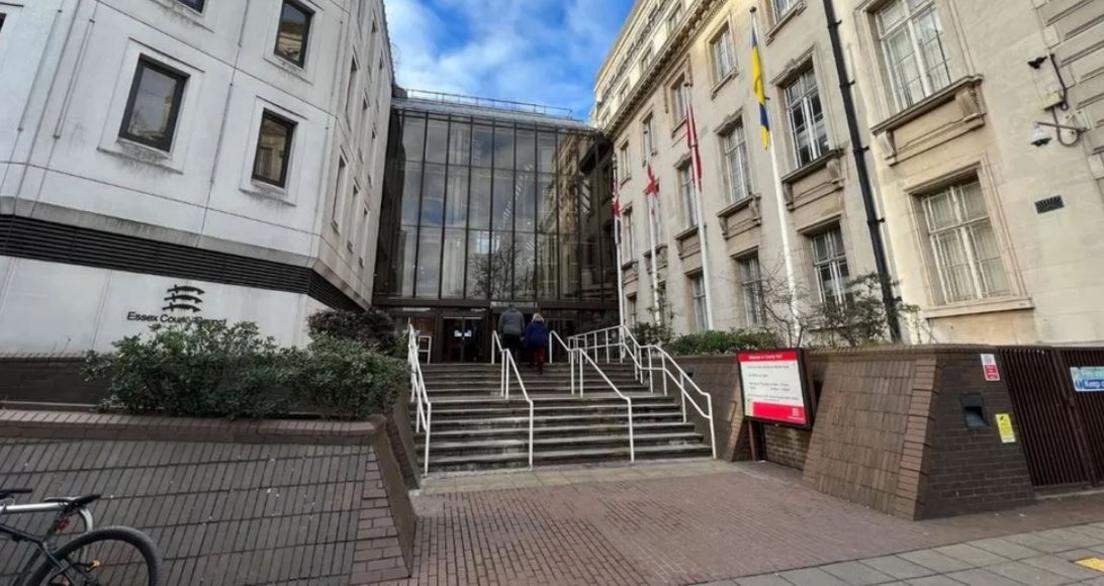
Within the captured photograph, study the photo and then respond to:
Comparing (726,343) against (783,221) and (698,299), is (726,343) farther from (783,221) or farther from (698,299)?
(698,299)

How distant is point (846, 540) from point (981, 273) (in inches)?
256

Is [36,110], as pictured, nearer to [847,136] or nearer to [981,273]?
[847,136]

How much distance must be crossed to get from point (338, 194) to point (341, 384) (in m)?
10.2

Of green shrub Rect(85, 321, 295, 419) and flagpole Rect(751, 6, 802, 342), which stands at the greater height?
flagpole Rect(751, 6, 802, 342)

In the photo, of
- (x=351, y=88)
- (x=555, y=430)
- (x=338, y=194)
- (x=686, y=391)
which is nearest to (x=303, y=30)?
(x=351, y=88)

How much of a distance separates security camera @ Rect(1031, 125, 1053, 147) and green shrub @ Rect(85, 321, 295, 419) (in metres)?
10.6

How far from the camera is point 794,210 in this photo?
1166 cm

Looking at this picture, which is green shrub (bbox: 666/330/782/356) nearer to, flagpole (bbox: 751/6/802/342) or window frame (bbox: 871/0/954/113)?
flagpole (bbox: 751/6/802/342)

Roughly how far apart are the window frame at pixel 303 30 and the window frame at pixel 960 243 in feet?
48.0

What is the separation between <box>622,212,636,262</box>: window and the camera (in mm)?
20469

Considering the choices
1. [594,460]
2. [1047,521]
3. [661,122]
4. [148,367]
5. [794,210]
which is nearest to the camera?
[148,367]

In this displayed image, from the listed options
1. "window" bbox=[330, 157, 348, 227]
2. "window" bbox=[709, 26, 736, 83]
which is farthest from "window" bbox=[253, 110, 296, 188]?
"window" bbox=[709, 26, 736, 83]

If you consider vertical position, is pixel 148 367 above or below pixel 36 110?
below

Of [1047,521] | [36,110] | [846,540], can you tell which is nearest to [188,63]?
[36,110]
